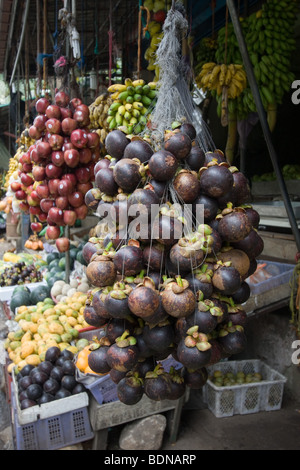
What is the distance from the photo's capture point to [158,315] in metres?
0.95

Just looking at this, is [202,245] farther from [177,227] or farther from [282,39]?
[282,39]

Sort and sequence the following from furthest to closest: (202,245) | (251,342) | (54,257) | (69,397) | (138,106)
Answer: (54,257) → (251,342) → (69,397) → (138,106) → (202,245)

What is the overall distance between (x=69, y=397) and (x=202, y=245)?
195cm

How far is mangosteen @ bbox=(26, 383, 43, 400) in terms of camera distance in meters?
2.43

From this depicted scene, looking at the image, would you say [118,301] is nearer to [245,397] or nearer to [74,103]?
[74,103]

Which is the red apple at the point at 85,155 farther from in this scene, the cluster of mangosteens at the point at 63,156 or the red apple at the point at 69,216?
the red apple at the point at 69,216

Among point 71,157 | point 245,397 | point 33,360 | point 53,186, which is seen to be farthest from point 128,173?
point 245,397

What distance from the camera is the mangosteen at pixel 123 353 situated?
991 mm

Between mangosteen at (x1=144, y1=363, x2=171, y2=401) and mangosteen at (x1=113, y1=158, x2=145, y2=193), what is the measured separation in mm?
529

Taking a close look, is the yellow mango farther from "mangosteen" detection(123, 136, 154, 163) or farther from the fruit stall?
"mangosteen" detection(123, 136, 154, 163)

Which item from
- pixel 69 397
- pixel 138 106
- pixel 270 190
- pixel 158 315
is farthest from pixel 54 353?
pixel 270 190

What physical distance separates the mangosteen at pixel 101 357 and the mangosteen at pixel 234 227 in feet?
1.50

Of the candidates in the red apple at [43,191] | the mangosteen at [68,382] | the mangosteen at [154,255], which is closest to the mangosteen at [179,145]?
the mangosteen at [154,255]

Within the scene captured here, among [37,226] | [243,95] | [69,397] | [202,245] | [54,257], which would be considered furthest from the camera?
[54,257]
